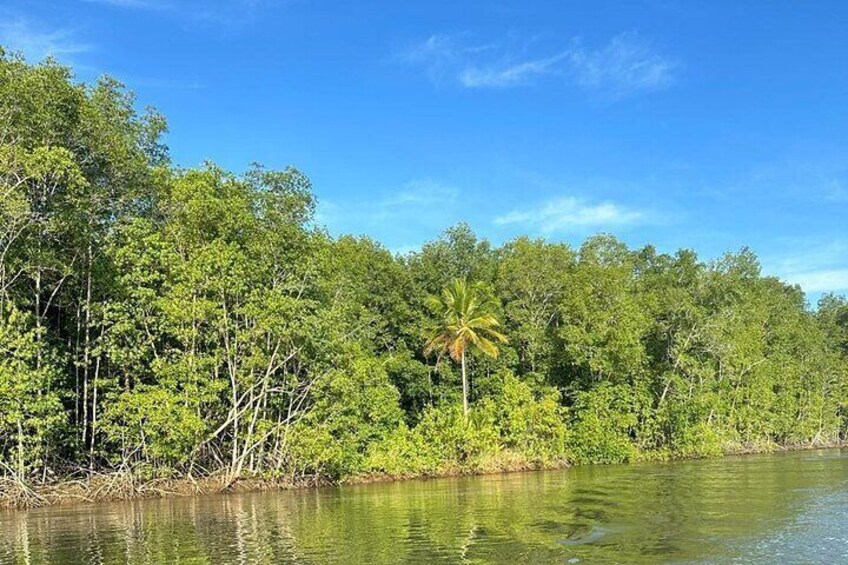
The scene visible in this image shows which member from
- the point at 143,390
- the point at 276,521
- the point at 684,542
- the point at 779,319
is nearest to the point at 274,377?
the point at 143,390

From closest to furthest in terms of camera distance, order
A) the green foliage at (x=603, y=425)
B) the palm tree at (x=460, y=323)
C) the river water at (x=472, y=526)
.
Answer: the river water at (x=472, y=526), the palm tree at (x=460, y=323), the green foliage at (x=603, y=425)

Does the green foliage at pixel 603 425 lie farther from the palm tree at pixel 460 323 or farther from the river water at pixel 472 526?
the river water at pixel 472 526

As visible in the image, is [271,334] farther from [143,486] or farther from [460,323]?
[460,323]

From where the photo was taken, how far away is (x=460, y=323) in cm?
5122

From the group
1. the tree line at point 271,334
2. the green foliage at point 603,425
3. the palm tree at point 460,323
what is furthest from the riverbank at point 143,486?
the green foliage at point 603,425

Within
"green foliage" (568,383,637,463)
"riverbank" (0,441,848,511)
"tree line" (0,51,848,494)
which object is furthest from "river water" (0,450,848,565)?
"green foliage" (568,383,637,463)

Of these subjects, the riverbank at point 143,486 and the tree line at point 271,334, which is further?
the tree line at point 271,334

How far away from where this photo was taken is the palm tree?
167ft

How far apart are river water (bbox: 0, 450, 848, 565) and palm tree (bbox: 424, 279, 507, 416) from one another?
15662 millimetres

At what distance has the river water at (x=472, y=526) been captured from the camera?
1677 centimetres

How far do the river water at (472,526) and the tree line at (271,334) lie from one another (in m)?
4.66

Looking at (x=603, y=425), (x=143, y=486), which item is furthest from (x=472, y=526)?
(x=603, y=425)

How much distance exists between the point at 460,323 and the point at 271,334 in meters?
15.0

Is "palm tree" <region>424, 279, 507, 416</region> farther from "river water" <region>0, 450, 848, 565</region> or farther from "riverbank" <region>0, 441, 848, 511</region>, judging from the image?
"river water" <region>0, 450, 848, 565</region>
